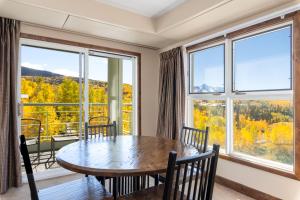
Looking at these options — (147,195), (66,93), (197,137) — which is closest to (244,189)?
(197,137)

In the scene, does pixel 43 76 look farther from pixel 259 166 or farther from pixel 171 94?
pixel 259 166

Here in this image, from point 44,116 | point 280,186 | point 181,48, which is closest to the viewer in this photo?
point 280,186

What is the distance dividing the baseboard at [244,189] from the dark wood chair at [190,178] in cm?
151

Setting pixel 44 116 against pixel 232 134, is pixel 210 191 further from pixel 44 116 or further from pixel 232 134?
pixel 44 116

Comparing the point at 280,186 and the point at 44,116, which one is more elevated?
the point at 44,116

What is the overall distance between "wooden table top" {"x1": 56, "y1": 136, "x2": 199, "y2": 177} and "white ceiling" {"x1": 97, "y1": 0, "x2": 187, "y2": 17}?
188 cm

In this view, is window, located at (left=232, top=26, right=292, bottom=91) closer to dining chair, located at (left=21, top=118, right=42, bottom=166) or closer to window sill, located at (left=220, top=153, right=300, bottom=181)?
window sill, located at (left=220, top=153, right=300, bottom=181)

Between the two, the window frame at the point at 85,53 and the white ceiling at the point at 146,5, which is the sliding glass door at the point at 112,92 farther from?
the white ceiling at the point at 146,5

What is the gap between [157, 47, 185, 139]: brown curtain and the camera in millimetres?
3459

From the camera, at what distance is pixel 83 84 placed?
3.30 meters

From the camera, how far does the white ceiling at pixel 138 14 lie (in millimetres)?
2260

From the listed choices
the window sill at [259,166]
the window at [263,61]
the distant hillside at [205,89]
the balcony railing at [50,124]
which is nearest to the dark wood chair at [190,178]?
the window sill at [259,166]

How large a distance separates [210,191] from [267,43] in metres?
2.09

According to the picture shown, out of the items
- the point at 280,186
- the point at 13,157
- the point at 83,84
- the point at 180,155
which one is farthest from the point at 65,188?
the point at 280,186
